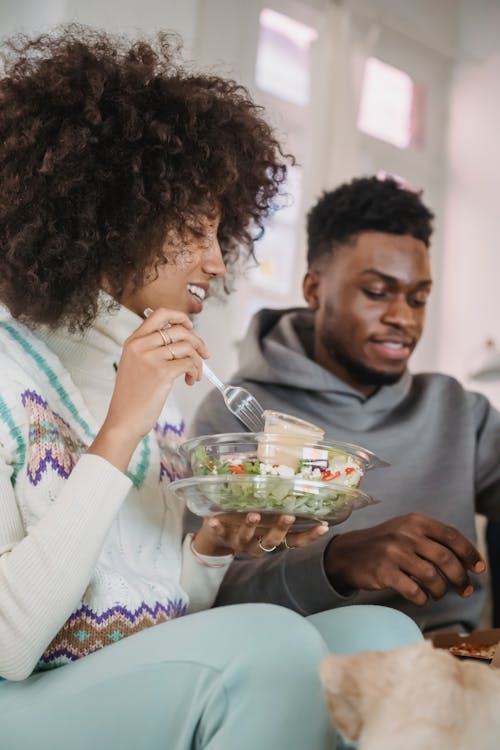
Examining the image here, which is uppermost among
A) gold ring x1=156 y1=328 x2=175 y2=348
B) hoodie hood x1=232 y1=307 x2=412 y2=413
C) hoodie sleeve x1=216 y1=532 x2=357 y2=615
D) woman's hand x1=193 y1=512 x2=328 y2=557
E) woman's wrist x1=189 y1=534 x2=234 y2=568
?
gold ring x1=156 y1=328 x2=175 y2=348

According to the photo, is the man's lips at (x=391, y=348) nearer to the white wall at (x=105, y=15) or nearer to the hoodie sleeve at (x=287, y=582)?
the hoodie sleeve at (x=287, y=582)

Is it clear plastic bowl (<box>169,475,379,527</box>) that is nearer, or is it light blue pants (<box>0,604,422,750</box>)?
light blue pants (<box>0,604,422,750</box>)

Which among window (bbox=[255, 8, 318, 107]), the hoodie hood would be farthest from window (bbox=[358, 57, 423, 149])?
the hoodie hood

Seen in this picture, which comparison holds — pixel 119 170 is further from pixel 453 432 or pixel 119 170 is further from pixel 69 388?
pixel 453 432

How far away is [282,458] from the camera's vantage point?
40.8 inches

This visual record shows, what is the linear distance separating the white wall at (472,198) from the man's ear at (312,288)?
1.68 metres

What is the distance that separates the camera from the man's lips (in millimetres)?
1871

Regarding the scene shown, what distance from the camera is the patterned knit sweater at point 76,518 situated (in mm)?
898

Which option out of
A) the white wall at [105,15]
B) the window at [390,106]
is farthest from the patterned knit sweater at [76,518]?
the window at [390,106]

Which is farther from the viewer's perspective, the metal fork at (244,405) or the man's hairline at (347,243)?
the man's hairline at (347,243)

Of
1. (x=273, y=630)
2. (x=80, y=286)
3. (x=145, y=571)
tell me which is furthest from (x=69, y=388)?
(x=273, y=630)

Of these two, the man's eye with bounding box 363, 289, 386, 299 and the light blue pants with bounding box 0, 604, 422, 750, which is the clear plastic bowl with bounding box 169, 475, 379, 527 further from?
the man's eye with bounding box 363, 289, 386, 299

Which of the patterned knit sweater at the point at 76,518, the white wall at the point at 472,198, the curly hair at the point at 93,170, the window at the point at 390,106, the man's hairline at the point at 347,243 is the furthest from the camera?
the window at the point at 390,106

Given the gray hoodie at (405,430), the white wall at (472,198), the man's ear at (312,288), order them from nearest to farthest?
1. the gray hoodie at (405,430)
2. the man's ear at (312,288)
3. the white wall at (472,198)
